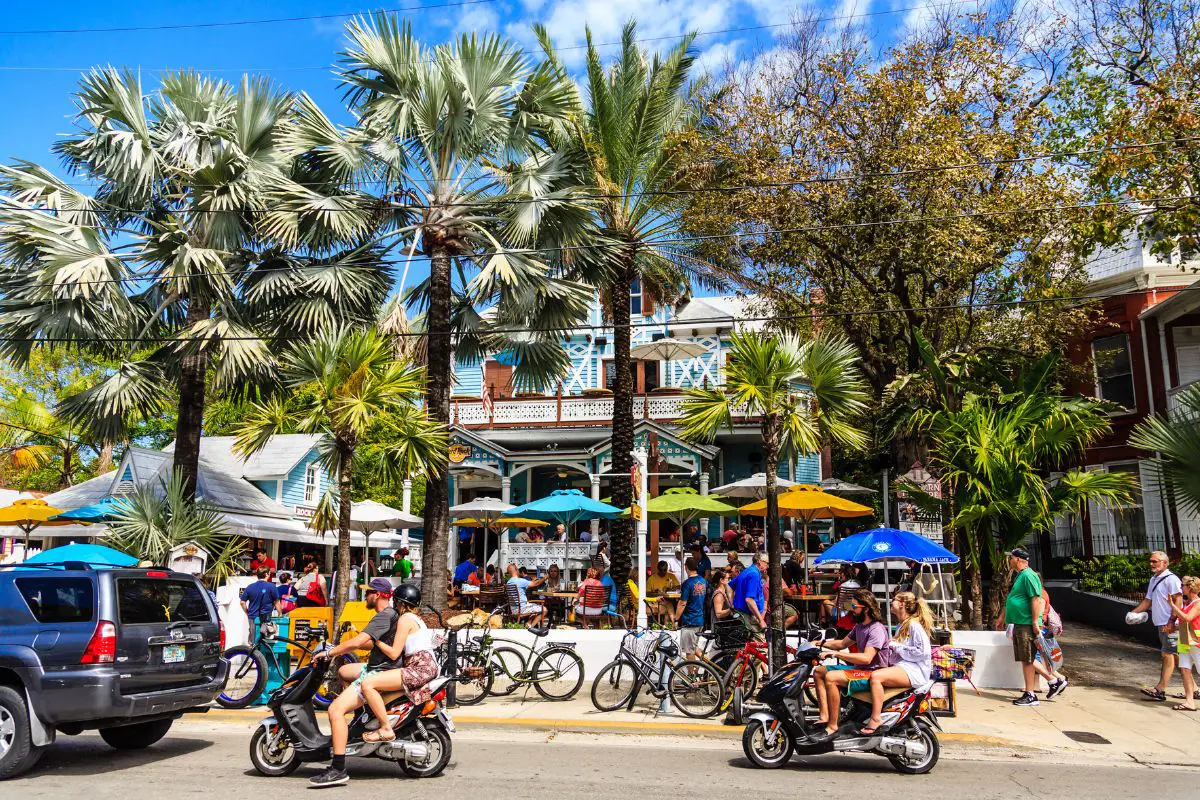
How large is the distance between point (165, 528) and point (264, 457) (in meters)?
18.9

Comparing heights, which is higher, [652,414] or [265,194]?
[265,194]

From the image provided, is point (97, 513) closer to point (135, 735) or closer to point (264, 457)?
point (135, 735)

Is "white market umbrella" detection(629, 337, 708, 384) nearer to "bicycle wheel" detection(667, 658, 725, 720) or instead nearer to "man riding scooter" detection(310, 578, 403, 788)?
"bicycle wheel" detection(667, 658, 725, 720)

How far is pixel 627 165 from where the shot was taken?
59.3 ft

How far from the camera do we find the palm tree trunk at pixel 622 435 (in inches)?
666

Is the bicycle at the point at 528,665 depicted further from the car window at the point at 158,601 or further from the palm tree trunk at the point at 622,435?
the palm tree trunk at the point at 622,435

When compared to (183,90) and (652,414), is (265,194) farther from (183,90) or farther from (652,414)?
(652,414)

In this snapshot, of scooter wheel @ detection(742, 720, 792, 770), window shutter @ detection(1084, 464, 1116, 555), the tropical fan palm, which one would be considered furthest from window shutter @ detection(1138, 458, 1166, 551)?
the tropical fan palm

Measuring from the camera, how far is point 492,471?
27.0 m

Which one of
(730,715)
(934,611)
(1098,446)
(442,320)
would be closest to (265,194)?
(442,320)

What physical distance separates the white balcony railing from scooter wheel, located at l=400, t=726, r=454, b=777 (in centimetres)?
1916

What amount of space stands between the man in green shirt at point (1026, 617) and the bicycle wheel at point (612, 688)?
4816 mm

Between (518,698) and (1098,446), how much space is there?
17903 millimetres

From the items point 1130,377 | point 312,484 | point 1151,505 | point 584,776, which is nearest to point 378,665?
point 584,776
